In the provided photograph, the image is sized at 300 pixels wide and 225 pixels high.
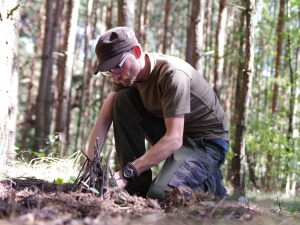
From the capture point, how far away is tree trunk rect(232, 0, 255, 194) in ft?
23.6

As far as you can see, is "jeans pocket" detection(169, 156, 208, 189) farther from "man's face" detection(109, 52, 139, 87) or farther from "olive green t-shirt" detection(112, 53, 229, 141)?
"man's face" detection(109, 52, 139, 87)

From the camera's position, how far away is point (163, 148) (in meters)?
3.53

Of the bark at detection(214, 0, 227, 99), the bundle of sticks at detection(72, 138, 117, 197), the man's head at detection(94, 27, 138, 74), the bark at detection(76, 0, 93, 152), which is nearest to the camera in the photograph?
the bundle of sticks at detection(72, 138, 117, 197)

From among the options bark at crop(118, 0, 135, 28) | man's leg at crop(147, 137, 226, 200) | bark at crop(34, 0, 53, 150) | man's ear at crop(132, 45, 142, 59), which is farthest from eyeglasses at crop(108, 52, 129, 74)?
bark at crop(34, 0, 53, 150)

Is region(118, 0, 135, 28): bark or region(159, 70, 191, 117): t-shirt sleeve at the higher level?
region(118, 0, 135, 28): bark

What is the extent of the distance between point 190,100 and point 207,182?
2.41ft

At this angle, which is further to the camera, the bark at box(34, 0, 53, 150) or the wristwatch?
→ the bark at box(34, 0, 53, 150)

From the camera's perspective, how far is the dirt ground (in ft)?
7.33

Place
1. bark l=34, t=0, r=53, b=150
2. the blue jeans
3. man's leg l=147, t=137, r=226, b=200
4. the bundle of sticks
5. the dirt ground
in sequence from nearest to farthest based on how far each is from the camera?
the dirt ground
the bundle of sticks
man's leg l=147, t=137, r=226, b=200
the blue jeans
bark l=34, t=0, r=53, b=150

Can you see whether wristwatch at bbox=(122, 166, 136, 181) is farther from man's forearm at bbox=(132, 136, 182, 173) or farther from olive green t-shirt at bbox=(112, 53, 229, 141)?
olive green t-shirt at bbox=(112, 53, 229, 141)

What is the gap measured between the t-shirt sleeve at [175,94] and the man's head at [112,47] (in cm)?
41

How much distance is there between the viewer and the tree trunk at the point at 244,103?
7.19 m

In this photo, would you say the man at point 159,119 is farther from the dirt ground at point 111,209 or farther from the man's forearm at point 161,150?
the dirt ground at point 111,209

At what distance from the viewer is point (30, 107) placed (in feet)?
71.2
